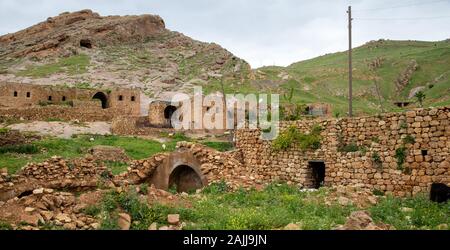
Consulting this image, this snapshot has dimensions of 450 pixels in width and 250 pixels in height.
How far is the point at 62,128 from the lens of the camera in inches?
1201

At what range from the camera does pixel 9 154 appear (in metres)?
20.1

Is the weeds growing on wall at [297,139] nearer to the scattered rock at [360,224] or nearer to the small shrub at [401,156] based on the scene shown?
the small shrub at [401,156]

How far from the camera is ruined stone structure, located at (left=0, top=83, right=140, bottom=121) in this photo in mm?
34062

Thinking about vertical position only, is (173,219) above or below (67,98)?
below

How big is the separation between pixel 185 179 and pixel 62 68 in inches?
2013

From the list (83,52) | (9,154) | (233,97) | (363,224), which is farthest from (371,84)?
(363,224)

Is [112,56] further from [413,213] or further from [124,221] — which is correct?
[413,213]

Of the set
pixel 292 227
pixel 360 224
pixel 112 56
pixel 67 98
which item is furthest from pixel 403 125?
pixel 112 56

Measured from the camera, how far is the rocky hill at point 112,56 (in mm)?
55562

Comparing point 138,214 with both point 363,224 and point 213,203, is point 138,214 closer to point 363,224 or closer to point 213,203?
point 213,203

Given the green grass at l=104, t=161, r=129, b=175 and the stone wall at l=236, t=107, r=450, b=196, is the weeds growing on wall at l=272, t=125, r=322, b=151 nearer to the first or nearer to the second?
the stone wall at l=236, t=107, r=450, b=196

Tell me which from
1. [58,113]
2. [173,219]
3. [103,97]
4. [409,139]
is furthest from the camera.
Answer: [103,97]

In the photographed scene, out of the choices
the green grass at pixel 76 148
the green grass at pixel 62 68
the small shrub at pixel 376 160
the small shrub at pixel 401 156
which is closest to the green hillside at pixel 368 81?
the green grass at pixel 76 148
